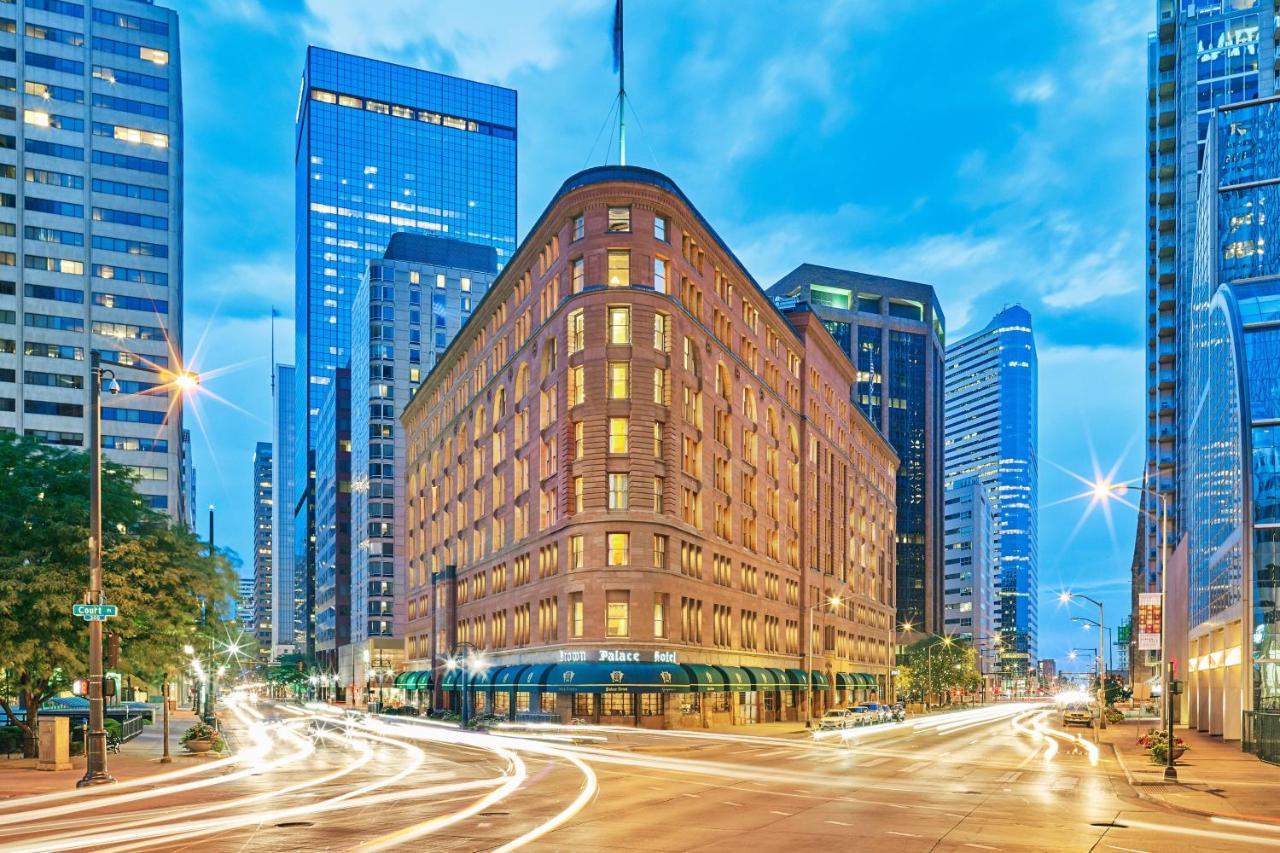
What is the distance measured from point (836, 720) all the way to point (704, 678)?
9.51 meters

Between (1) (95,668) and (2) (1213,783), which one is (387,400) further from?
(2) (1213,783)

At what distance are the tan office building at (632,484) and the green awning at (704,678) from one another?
24 cm

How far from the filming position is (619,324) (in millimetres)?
74812

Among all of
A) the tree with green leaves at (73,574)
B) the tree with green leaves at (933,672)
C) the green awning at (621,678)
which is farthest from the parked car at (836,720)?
the tree with green leaves at (933,672)

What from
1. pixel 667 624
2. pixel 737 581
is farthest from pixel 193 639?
pixel 737 581

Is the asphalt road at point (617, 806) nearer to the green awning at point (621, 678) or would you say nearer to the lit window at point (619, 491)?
the green awning at point (621, 678)

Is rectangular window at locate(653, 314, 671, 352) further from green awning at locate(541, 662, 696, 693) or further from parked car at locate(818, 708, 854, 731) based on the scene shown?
parked car at locate(818, 708, 854, 731)

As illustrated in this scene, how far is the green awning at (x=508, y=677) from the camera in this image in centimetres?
8024

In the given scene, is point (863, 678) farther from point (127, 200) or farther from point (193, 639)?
point (127, 200)

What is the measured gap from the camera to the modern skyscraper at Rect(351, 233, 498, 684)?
176 metres

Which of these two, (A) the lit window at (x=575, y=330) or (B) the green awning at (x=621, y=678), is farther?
(A) the lit window at (x=575, y=330)

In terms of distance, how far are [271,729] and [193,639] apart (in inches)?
992

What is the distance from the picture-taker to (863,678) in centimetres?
13188

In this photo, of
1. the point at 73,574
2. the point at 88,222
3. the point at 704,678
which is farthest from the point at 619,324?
the point at 88,222
